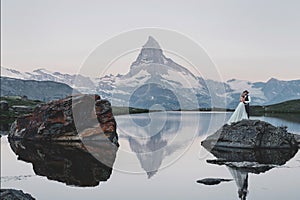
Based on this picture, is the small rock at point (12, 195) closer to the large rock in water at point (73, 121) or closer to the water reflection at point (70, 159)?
the water reflection at point (70, 159)

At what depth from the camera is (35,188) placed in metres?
28.6

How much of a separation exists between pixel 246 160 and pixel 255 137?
948 centimetres

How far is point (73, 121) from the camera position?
5903 cm

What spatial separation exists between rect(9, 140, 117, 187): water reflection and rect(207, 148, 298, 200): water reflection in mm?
9550

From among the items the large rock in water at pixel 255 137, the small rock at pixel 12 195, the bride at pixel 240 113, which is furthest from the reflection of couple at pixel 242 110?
the small rock at pixel 12 195

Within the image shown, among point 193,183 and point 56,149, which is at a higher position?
point 56,149

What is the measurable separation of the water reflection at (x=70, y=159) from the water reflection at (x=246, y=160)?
376 inches

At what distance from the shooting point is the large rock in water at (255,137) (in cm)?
4850

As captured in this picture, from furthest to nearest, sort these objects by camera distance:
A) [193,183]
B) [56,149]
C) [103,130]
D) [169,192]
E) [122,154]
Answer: [103,130] → [56,149] → [122,154] → [193,183] → [169,192]

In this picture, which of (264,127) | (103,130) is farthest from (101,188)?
(103,130)

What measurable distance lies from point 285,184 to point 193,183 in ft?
19.4

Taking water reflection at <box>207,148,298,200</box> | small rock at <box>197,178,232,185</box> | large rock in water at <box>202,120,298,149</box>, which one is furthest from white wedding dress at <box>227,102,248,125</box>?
small rock at <box>197,178,232,185</box>

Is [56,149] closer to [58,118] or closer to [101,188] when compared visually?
[58,118]

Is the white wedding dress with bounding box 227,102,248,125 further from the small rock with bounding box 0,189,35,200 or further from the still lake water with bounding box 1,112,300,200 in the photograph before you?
the small rock with bounding box 0,189,35,200
